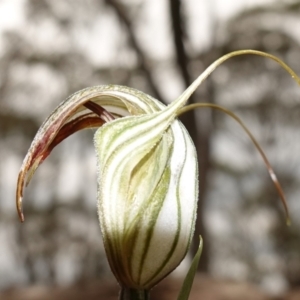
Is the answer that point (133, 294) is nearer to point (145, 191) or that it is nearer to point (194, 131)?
point (145, 191)

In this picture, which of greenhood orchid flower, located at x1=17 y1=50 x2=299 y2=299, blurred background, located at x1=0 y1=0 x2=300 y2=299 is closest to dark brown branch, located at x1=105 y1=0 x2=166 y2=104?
blurred background, located at x1=0 y1=0 x2=300 y2=299

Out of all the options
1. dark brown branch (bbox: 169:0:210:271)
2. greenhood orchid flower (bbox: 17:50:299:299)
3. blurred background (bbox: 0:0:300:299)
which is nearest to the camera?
greenhood orchid flower (bbox: 17:50:299:299)

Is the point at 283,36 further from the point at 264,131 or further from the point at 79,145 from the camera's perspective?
the point at 79,145

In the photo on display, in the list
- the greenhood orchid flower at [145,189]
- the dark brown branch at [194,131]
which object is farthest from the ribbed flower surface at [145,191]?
the dark brown branch at [194,131]

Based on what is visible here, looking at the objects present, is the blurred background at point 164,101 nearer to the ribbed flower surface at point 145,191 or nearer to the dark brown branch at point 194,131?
the dark brown branch at point 194,131

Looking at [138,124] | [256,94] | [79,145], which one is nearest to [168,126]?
[138,124]

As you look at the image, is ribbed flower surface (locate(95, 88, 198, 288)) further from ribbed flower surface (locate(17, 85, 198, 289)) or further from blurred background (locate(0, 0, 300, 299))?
blurred background (locate(0, 0, 300, 299))
